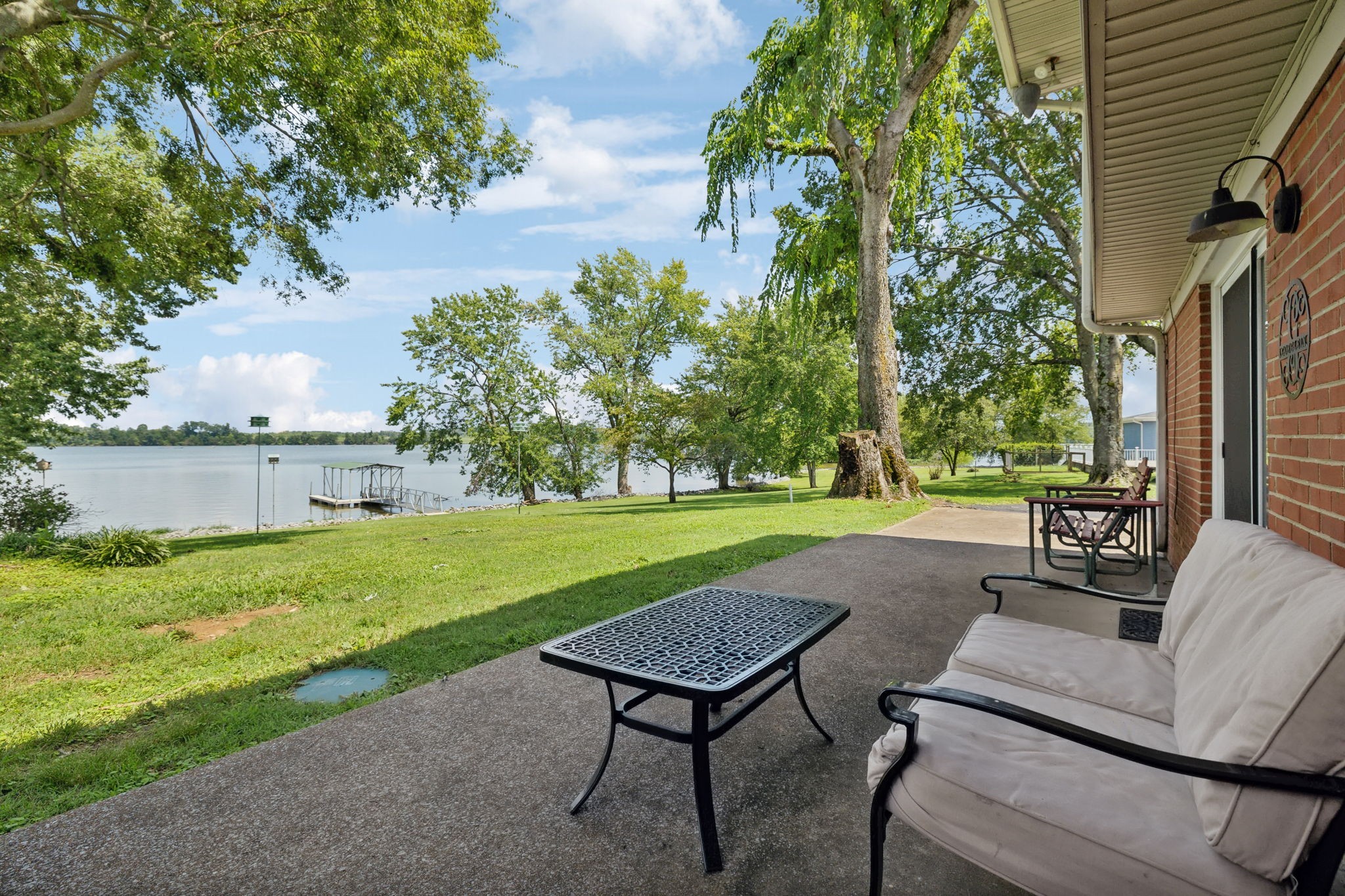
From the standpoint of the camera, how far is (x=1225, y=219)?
2.44 meters

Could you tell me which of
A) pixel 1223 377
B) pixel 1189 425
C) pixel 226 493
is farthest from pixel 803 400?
pixel 226 493

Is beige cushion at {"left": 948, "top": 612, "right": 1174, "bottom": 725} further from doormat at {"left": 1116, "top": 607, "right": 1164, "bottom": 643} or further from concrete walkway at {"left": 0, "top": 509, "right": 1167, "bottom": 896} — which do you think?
doormat at {"left": 1116, "top": 607, "right": 1164, "bottom": 643}

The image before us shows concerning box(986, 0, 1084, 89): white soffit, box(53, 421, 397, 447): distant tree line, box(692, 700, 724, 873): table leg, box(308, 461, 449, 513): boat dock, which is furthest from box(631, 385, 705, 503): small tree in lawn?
box(53, 421, 397, 447): distant tree line

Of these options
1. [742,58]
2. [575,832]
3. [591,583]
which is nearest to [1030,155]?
[742,58]

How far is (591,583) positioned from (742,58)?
10.5 metres

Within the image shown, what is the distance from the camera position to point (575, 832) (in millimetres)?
1896

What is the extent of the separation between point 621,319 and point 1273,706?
2899 cm

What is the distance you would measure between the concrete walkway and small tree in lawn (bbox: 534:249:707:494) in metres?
24.6

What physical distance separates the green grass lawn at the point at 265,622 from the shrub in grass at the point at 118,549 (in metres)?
0.34

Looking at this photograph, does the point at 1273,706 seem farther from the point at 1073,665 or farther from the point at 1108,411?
the point at 1108,411

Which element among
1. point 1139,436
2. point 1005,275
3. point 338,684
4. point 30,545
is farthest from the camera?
point 1139,436

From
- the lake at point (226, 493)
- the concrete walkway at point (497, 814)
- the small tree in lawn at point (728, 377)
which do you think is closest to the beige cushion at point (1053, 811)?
the concrete walkway at point (497, 814)

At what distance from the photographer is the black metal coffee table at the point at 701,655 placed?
1748mm

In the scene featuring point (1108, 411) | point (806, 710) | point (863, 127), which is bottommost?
point (806, 710)
